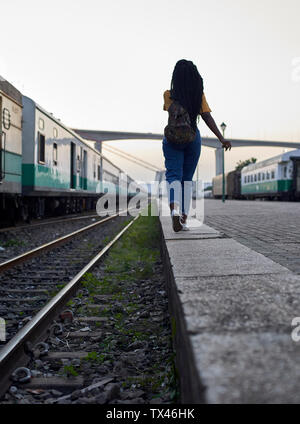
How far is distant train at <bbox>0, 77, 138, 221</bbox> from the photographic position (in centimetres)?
901

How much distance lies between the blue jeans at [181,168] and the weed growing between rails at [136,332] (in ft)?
3.49

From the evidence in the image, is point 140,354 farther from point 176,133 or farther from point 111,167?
point 111,167

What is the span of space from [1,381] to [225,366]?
161cm

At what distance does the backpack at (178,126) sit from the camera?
184 inches

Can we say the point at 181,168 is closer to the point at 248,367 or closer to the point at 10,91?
the point at 248,367

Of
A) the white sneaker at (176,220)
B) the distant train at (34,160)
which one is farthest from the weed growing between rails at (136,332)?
the distant train at (34,160)

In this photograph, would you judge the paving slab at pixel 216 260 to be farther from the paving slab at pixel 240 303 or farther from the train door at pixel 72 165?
the train door at pixel 72 165

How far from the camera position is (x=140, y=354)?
2760 mm

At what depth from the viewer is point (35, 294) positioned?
4453 mm

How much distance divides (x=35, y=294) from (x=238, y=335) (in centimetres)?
349

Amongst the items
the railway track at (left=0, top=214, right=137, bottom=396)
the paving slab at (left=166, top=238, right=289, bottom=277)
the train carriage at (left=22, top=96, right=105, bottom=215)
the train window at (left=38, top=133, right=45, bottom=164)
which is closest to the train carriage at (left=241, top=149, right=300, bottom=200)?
the train carriage at (left=22, top=96, right=105, bottom=215)
